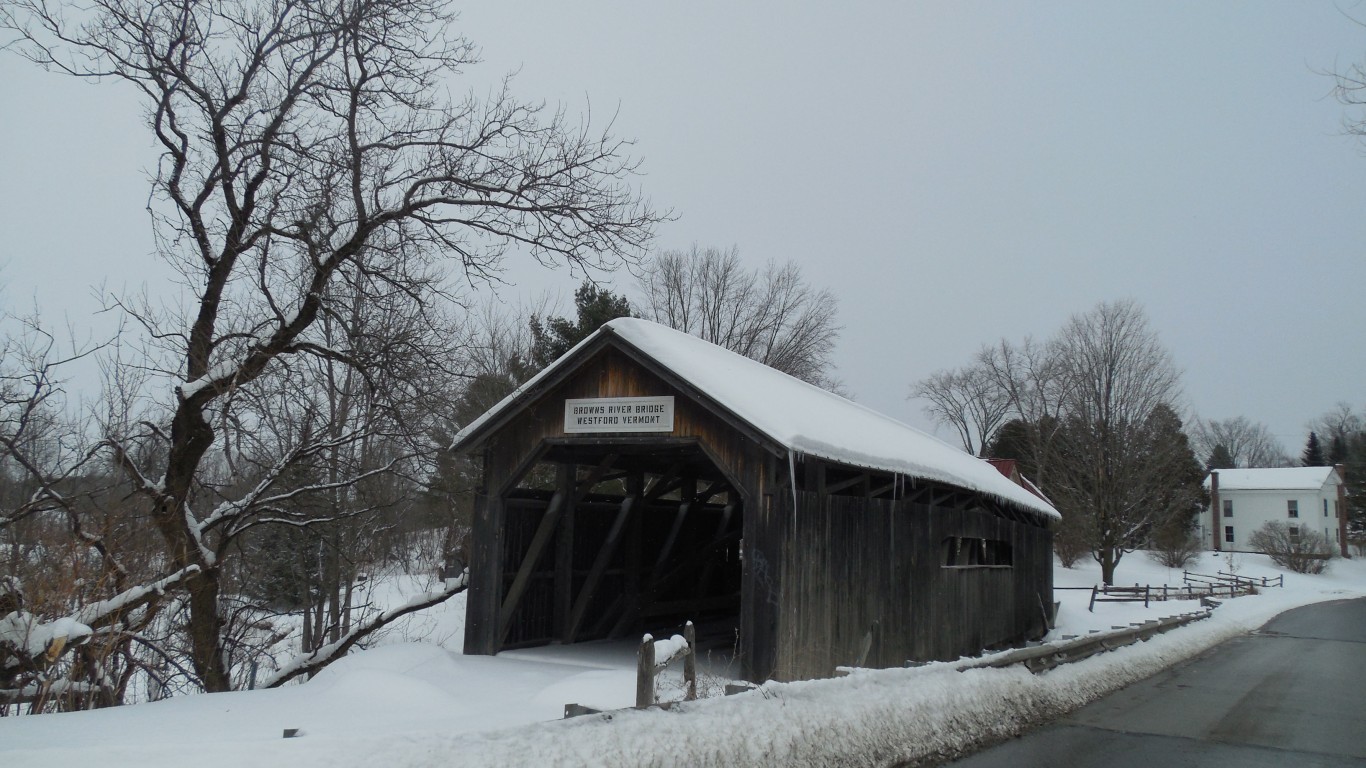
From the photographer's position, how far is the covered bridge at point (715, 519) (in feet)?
30.1

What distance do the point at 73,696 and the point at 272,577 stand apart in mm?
10419

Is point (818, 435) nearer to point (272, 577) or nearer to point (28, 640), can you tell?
point (28, 640)

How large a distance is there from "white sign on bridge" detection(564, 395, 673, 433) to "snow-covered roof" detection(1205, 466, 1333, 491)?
67738 millimetres

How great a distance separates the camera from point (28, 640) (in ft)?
22.9

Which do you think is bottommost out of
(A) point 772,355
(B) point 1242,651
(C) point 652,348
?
(B) point 1242,651

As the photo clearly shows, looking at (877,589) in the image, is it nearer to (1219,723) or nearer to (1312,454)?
(1219,723)

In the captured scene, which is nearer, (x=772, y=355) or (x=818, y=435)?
(x=818, y=435)

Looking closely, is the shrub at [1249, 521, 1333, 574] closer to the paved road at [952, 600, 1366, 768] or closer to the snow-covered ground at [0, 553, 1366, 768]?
the paved road at [952, 600, 1366, 768]

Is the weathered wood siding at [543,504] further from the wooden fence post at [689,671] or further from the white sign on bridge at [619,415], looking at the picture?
the wooden fence post at [689,671]

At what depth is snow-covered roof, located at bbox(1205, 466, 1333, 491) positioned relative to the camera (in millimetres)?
63312

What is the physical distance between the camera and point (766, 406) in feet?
31.4

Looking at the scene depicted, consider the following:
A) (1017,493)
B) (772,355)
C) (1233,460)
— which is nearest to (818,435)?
(1017,493)

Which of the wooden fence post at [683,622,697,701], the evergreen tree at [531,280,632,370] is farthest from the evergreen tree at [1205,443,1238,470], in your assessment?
the wooden fence post at [683,622,697,701]

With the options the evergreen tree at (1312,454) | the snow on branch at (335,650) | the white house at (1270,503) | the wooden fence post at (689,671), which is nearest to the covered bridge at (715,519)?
the snow on branch at (335,650)
